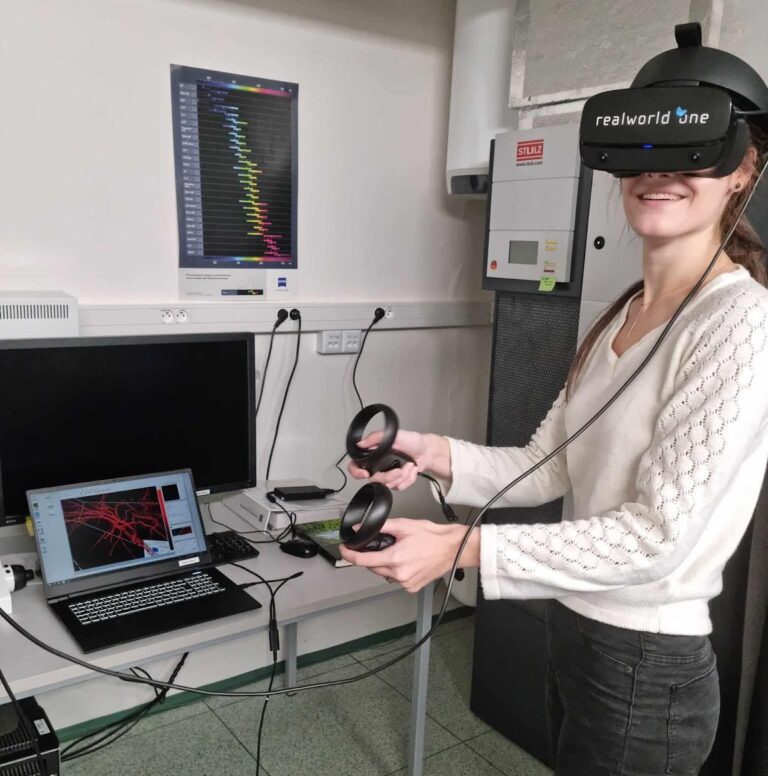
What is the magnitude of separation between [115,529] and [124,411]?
276 millimetres

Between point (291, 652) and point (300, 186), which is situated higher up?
point (300, 186)

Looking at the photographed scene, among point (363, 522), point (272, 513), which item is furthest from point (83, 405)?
point (363, 522)

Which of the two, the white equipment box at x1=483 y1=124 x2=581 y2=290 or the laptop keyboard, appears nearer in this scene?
the laptop keyboard

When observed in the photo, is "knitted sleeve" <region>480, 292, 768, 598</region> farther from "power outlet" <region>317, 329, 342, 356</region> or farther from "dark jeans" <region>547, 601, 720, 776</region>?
"power outlet" <region>317, 329, 342, 356</region>

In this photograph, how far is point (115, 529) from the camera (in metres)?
1.68

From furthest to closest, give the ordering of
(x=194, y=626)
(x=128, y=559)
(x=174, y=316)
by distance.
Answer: (x=174, y=316) → (x=128, y=559) → (x=194, y=626)

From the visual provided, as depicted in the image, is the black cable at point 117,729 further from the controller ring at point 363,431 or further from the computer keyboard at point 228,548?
the controller ring at point 363,431

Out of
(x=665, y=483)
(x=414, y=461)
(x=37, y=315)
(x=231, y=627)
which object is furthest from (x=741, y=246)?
(x=37, y=315)

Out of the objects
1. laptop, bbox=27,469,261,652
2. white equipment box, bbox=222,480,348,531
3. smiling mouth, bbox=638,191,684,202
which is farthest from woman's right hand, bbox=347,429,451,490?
white equipment box, bbox=222,480,348,531

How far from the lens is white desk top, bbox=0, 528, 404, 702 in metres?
1.33

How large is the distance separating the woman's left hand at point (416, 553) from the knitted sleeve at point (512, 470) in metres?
0.30

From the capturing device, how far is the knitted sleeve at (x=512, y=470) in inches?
48.9

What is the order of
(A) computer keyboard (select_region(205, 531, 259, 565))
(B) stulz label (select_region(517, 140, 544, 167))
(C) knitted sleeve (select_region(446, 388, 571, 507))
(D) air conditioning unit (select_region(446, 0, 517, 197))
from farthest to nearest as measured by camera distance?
(D) air conditioning unit (select_region(446, 0, 517, 197)), (B) stulz label (select_region(517, 140, 544, 167)), (A) computer keyboard (select_region(205, 531, 259, 565)), (C) knitted sleeve (select_region(446, 388, 571, 507))

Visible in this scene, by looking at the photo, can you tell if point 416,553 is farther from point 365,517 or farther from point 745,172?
point 745,172
